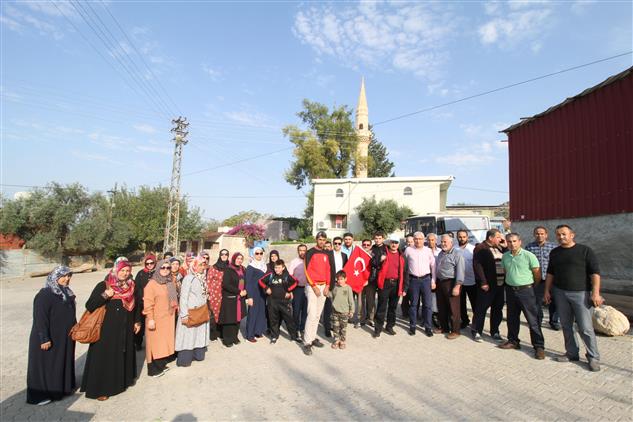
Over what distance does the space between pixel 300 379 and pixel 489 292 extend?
3.50 meters

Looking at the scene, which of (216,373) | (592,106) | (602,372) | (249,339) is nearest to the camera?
(602,372)

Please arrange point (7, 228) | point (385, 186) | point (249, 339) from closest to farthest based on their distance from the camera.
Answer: point (249, 339) → point (7, 228) → point (385, 186)

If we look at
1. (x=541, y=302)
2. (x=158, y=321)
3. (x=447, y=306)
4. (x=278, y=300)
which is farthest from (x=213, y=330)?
(x=541, y=302)

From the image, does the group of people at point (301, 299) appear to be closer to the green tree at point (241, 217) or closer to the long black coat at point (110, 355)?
the long black coat at point (110, 355)

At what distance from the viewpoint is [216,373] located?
490 cm

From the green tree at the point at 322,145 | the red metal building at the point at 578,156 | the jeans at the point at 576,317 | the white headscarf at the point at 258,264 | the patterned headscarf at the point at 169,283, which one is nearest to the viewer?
the jeans at the point at 576,317

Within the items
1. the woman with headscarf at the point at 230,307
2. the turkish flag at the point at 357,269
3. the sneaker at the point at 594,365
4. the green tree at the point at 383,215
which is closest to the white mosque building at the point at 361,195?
the green tree at the point at 383,215

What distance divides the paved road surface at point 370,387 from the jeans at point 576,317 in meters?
0.26

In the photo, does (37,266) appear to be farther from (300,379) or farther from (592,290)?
(592,290)

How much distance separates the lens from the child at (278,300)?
6418mm

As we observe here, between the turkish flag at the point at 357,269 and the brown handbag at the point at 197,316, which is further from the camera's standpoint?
the turkish flag at the point at 357,269

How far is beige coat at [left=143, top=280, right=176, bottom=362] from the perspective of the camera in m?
4.88

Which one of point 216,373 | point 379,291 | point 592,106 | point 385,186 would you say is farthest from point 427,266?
point 385,186

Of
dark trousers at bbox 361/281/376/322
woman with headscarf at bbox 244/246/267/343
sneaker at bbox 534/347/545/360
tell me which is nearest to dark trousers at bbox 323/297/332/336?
dark trousers at bbox 361/281/376/322
